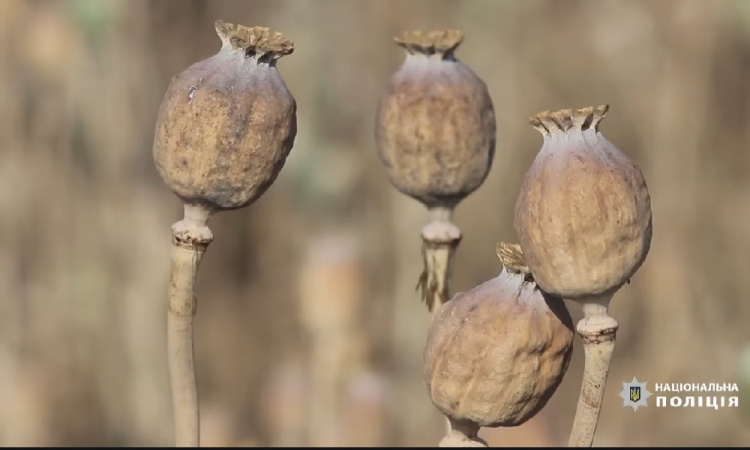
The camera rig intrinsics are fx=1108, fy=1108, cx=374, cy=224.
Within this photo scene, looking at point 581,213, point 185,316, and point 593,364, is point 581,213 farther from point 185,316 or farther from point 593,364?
point 185,316

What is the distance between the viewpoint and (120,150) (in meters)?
1.70

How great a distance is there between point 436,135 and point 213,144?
20cm

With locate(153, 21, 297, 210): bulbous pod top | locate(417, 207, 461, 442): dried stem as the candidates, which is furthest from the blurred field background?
locate(153, 21, 297, 210): bulbous pod top

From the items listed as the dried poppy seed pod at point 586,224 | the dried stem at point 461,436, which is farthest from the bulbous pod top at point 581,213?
the dried stem at point 461,436

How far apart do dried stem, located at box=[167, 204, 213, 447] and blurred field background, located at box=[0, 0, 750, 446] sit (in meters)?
0.98

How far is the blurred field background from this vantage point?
1716 millimetres

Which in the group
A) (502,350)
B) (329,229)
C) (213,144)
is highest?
(213,144)

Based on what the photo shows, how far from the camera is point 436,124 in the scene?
0.82m

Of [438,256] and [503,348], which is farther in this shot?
[438,256]

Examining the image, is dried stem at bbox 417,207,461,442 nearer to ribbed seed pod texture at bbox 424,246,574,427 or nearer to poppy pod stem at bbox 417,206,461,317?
poppy pod stem at bbox 417,206,461,317

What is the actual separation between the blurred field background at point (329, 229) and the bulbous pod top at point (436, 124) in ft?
3.02

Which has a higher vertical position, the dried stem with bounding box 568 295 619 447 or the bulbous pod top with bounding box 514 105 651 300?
the bulbous pod top with bounding box 514 105 651 300

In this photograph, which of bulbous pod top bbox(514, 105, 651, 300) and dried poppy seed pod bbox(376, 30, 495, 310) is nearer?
bulbous pod top bbox(514, 105, 651, 300)

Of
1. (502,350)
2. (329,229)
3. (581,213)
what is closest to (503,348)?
(502,350)
